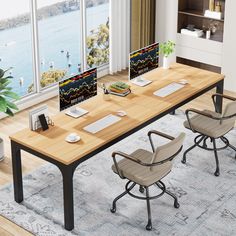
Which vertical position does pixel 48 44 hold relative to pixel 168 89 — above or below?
above

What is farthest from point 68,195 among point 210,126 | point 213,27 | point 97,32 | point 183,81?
point 213,27

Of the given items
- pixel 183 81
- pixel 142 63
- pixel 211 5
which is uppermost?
pixel 211 5

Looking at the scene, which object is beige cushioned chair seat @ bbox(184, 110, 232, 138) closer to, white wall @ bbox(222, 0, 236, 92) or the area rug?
the area rug

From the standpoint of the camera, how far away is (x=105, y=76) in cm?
921

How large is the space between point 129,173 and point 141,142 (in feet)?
5.35

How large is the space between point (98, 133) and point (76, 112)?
54cm

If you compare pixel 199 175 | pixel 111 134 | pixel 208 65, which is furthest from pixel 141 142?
pixel 208 65

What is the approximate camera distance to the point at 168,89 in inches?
265

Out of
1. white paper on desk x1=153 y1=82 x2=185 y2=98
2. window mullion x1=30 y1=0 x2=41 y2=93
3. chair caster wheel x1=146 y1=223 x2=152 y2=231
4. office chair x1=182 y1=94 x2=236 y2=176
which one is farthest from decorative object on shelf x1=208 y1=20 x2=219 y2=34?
chair caster wheel x1=146 y1=223 x2=152 y2=231

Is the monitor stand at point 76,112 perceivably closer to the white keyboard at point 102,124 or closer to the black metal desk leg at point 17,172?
the white keyboard at point 102,124

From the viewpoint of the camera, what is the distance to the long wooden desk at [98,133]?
5.30 m

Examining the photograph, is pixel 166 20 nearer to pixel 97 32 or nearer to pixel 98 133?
pixel 97 32

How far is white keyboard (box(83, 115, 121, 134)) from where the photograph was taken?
18.8 ft

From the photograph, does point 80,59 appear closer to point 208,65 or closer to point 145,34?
point 145,34
